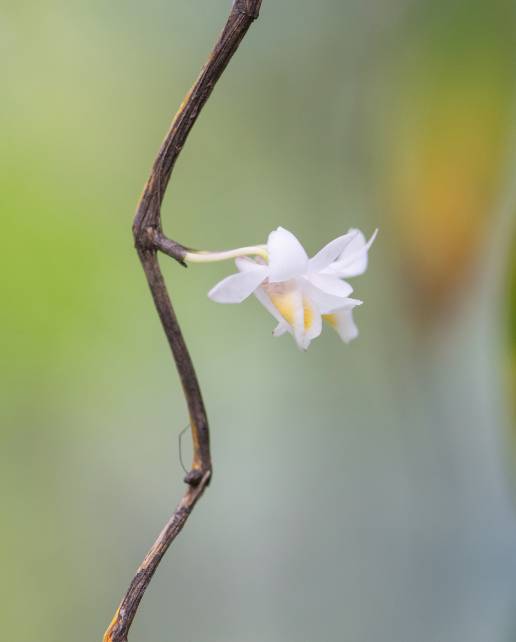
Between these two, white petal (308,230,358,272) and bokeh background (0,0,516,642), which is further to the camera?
bokeh background (0,0,516,642)

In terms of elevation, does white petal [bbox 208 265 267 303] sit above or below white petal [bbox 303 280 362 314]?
above

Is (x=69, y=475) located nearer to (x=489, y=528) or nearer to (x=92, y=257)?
(x=92, y=257)

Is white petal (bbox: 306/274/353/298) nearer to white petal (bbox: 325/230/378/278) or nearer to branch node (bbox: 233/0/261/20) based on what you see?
white petal (bbox: 325/230/378/278)

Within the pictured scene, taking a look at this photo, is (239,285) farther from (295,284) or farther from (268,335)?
(268,335)

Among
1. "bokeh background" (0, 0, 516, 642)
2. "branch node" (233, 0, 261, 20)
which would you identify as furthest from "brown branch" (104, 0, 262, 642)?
"bokeh background" (0, 0, 516, 642)

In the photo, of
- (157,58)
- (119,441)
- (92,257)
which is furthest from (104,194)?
(119,441)

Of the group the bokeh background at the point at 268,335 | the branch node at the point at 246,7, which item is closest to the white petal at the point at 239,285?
the branch node at the point at 246,7

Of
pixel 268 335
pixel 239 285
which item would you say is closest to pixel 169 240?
pixel 239 285

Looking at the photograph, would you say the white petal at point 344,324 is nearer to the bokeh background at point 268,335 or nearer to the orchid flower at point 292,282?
the orchid flower at point 292,282
